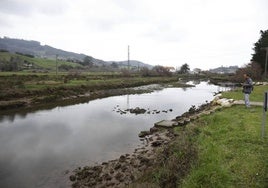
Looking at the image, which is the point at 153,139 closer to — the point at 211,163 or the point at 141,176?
the point at 141,176

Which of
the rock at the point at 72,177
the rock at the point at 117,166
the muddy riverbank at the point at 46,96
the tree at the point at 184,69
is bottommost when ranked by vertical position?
the rock at the point at 72,177

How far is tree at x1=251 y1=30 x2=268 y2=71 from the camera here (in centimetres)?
5838

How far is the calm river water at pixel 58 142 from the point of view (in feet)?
38.3

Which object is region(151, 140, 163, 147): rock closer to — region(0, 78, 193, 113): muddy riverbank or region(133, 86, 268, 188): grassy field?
region(133, 86, 268, 188): grassy field

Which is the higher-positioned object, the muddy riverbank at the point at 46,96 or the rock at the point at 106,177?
the muddy riverbank at the point at 46,96

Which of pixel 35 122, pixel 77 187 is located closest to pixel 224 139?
pixel 77 187

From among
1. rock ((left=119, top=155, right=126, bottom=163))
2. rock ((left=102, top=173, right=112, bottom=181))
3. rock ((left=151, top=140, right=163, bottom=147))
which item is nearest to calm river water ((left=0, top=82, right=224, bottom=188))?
rock ((left=119, top=155, right=126, bottom=163))

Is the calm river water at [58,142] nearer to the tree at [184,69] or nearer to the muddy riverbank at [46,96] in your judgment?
the muddy riverbank at [46,96]

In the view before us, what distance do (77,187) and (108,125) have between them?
1129cm

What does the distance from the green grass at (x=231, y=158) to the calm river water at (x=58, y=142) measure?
568cm

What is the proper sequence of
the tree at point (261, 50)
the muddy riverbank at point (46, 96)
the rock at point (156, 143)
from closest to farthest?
the rock at point (156, 143)
the muddy riverbank at point (46, 96)
the tree at point (261, 50)

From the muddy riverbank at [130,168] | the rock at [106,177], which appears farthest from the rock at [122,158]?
the rock at [106,177]

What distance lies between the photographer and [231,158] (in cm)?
867

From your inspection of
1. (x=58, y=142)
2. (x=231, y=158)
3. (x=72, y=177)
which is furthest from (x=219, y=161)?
(x=58, y=142)
